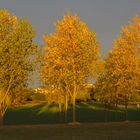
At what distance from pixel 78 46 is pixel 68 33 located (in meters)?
2.46

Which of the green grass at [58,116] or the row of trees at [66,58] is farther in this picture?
the green grass at [58,116]

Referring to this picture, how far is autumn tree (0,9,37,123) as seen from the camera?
5003 cm

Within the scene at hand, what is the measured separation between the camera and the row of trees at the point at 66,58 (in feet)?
166

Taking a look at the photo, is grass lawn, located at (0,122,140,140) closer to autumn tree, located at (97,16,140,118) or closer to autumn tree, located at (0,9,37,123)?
autumn tree, located at (0,9,37,123)

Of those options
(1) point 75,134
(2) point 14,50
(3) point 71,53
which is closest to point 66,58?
(3) point 71,53

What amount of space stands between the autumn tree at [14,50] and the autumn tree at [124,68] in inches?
520

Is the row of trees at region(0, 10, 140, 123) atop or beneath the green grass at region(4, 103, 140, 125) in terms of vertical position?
atop

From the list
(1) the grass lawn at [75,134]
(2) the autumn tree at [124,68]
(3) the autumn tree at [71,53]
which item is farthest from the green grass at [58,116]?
(1) the grass lawn at [75,134]

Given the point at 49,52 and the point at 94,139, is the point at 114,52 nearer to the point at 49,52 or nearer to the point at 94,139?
the point at 49,52

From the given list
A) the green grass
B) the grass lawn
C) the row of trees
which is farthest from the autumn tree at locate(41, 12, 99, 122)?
the grass lawn

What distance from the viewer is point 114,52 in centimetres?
6034

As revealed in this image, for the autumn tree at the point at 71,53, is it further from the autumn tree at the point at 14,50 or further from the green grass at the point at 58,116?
the green grass at the point at 58,116

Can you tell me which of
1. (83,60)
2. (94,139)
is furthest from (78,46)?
(94,139)

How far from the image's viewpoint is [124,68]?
59.3 meters
